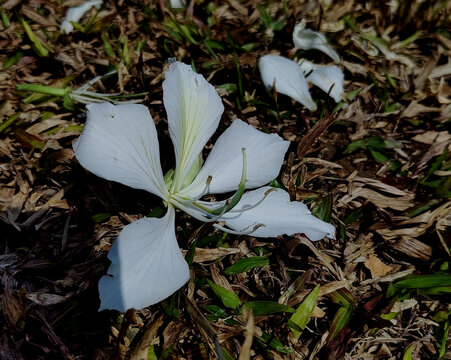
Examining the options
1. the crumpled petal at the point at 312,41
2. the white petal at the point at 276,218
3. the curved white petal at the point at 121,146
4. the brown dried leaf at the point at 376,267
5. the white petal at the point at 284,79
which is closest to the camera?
the curved white petal at the point at 121,146

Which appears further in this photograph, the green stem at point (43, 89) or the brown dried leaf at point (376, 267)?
the green stem at point (43, 89)

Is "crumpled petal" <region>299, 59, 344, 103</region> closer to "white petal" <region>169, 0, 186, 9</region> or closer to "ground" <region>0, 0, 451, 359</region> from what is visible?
"ground" <region>0, 0, 451, 359</region>

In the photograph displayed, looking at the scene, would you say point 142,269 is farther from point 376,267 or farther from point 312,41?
point 312,41

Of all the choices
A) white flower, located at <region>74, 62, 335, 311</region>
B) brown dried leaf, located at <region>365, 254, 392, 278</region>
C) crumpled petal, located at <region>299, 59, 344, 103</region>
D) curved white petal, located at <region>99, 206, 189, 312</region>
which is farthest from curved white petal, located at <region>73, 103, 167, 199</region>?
crumpled petal, located at <region>299, 59, 344, 103</region>

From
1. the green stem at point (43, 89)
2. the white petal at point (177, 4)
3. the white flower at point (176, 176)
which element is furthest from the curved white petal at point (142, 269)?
the white petal at point (177, 4)

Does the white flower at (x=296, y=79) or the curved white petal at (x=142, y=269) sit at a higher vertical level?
the curved white petal at (x=142, y=269)

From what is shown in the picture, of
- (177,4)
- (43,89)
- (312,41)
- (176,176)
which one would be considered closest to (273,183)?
(176,176)

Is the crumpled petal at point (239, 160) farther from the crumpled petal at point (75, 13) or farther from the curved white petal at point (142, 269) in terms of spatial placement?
the crumpled petal at point (75, 13)
